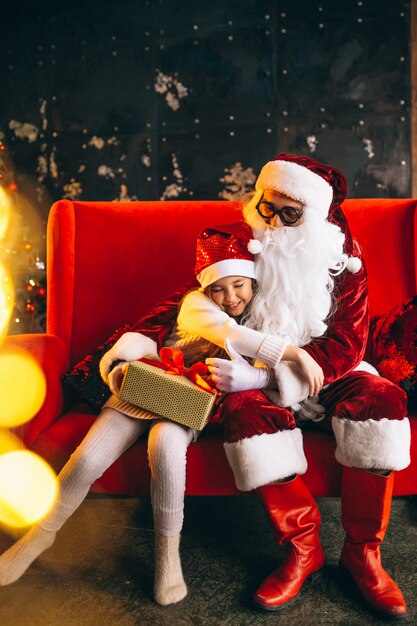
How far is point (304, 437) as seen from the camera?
1.44 meters

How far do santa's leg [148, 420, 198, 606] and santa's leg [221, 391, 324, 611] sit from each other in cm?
14

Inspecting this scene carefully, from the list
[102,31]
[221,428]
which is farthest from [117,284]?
[102,31]

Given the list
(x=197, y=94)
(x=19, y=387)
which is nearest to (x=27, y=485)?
(x=19, y=387)

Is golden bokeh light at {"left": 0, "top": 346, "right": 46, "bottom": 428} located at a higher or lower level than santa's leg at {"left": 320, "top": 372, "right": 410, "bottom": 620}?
higher

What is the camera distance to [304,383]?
1.42 meters

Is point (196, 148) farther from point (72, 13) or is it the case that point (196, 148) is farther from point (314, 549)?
point (314, 549)

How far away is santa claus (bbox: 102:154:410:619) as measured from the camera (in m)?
1.32

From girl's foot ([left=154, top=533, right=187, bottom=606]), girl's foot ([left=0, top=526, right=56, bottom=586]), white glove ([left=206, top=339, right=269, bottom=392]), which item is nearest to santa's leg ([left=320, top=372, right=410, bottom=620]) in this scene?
white glove ([left=206, top=339, right=269, bottom=392])

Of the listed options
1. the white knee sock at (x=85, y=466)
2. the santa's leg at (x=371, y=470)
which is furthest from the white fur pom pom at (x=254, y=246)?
the white knee sock at (x=85, y=466)

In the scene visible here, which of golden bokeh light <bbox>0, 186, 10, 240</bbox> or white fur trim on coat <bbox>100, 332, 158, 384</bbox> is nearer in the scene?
white fur trim on coat <bbox>100, 332, 158, 384</bbox>

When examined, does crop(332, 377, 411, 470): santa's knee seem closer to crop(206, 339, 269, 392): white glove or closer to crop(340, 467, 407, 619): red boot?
crop(340, 467, 407, 619): red boot

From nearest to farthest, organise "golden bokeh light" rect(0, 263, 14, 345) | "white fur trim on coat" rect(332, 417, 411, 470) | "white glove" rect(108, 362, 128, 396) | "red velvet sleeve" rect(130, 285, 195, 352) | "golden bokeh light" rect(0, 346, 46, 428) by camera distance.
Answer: "white fur trim on coat" rect(332, 417, 411, 470) < "golden bokeh light" rect(0, 346, 46, 428) < "white glove" rect(108, 362, 128, 396) < "red velvet sleeve" rect(130, 285, 195, 352) < "golden bokeh light" rect(0, 263, 14, 345)

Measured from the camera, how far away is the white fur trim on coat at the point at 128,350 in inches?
61.9

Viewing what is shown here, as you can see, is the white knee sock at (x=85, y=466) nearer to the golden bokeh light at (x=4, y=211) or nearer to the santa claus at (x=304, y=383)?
the santa claus at (x=304, y=383)
